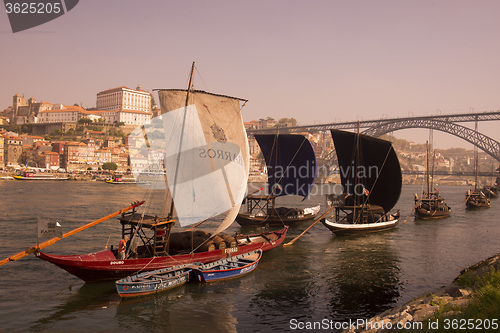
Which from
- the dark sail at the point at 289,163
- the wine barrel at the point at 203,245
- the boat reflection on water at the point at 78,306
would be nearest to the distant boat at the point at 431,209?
the dark sail at the point at 289,163

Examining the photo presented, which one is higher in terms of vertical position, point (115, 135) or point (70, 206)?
point (115, 135)

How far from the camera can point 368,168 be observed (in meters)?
36.2

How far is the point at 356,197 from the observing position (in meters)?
35.8

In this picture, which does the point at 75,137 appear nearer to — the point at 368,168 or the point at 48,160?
the point at 48,160

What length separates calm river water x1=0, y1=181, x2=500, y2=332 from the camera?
14.7 meters

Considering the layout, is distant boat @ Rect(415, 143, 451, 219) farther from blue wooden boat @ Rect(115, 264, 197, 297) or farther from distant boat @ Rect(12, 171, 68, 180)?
distant boat @ Rect(12, 171, 68, 180)

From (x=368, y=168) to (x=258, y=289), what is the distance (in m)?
21.5

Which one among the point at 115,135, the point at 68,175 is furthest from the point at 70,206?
the point at 115,135

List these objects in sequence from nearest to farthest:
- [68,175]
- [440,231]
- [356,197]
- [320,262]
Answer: [320,262] → [356,197] → [440,231] → [68,175]

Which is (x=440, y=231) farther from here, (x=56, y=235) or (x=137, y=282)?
(x=56, y=235)

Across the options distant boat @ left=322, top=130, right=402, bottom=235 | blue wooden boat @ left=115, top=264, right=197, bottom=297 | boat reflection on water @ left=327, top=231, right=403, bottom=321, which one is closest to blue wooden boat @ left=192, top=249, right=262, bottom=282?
blue wooden boat @ left=115, top=264, right=197, bottom=297

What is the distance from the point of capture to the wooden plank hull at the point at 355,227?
Result: 106 feet

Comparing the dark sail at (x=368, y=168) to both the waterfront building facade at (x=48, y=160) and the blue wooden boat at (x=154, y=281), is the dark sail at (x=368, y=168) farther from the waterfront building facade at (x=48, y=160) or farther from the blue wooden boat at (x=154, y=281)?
the waterfront building facade at (x=48, y=160)

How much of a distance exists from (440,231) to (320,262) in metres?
Answer: 20.5
